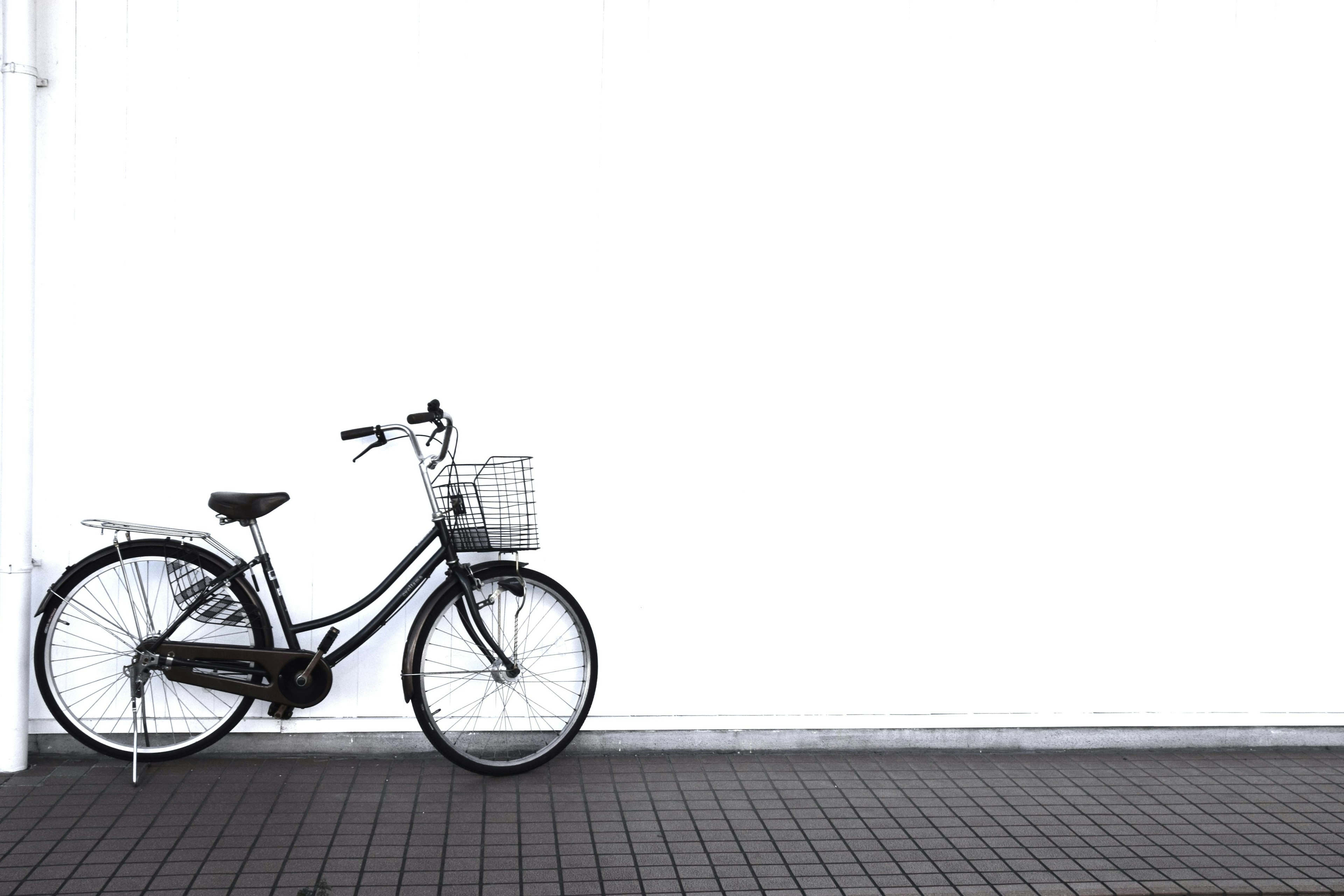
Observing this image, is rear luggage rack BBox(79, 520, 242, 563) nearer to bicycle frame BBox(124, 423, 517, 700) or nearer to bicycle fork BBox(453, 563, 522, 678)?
bicycle frame BBox(124, 423, 517, 700)

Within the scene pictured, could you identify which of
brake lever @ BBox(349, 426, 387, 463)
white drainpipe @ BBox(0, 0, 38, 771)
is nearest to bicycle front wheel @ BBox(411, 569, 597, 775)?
brake lever @ BBox(349, 426, 387, 463)

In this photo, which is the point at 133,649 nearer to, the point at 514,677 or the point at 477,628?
the point at 477,628

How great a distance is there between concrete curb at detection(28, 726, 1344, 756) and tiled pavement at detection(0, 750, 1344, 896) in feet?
0.23

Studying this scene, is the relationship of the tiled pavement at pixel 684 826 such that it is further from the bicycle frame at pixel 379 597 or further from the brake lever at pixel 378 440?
the brake lever at pixel 378 440

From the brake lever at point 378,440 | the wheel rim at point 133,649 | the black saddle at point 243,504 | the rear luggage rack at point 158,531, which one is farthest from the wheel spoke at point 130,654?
the brake lever at point 378,440

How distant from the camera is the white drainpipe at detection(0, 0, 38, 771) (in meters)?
4.54

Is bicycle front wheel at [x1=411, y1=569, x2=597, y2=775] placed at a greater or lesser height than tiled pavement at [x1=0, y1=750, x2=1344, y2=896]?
greater

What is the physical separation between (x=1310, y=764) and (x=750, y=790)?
9.57 ft

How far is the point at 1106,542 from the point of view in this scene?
5.42 meters

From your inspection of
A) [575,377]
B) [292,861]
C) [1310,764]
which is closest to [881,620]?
[575,377]

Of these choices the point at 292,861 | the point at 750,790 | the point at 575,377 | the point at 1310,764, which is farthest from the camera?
the point at 1310,764

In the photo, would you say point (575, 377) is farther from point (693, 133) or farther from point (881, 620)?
point (881, 620)

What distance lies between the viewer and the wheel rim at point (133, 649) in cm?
479

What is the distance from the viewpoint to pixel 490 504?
4.92 meters
